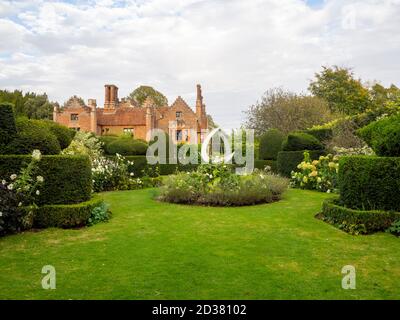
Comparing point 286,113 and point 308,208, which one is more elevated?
point 286,113

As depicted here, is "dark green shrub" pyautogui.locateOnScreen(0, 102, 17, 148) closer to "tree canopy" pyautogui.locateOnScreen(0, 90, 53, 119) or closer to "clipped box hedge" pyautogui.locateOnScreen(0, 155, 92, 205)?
"clipped box hedge" pyautogui.locateOnScreen(0, 155, 92, 205)

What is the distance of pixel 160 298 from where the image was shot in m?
3.99

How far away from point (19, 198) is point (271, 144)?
14.5 m

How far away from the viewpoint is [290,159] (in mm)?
16438

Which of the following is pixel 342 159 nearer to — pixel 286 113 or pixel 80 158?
pixel 80 158

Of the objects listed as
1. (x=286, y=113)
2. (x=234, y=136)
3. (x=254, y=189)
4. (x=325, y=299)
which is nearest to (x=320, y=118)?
(x=286, y=113)

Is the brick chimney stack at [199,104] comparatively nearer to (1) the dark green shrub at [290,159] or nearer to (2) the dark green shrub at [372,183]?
(1) the dark green shrub at [290,159]

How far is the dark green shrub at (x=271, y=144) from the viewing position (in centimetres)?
1941

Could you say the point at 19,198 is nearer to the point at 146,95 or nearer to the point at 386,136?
the point at 386,136

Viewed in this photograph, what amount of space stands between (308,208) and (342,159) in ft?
7.23

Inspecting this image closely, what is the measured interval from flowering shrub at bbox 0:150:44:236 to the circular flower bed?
14.4 ft

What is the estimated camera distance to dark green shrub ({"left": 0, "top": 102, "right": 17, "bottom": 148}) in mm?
7750
